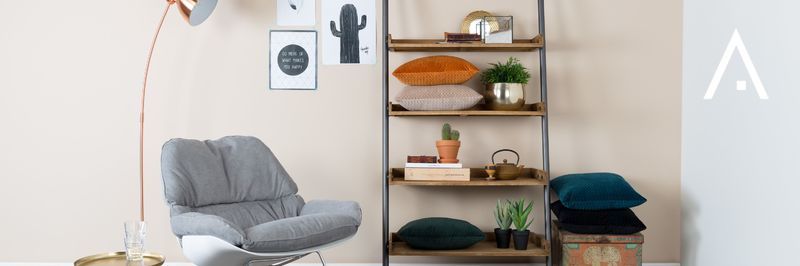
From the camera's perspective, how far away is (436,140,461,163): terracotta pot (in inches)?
140

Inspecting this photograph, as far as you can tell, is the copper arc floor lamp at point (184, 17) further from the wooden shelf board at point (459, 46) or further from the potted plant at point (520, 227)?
the potted plant at point (520, 227)

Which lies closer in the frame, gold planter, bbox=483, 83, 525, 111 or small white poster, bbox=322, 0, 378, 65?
gold planter, bbox=483, 83, 525, 111

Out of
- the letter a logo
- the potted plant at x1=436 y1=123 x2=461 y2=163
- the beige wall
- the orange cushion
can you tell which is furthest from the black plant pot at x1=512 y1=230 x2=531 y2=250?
the letter a logo

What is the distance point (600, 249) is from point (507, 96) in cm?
83

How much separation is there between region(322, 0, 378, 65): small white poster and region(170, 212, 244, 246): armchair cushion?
4.29ft

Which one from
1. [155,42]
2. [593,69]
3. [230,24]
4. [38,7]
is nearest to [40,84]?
[38,7]

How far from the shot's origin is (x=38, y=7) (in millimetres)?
3850

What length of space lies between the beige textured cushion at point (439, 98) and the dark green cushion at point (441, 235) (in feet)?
1.79

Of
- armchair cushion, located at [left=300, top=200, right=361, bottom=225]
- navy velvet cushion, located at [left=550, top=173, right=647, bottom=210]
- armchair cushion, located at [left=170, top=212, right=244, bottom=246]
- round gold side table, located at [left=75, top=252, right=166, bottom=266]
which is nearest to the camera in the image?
round gold side table, located at [left=75, top=252, right=166, bottom=266]

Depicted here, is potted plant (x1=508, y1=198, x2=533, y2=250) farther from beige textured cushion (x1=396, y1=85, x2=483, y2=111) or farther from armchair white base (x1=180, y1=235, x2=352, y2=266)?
armchair white base (x1=180, y1=235, x2=352, y2=266)

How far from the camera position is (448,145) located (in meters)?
3.56

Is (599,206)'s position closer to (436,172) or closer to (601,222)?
(601,222)

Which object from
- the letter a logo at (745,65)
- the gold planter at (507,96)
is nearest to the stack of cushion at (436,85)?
the gold planter at (507,96)

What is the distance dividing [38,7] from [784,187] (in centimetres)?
360
